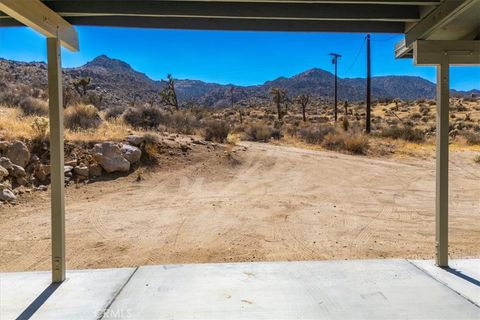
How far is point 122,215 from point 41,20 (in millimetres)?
6115

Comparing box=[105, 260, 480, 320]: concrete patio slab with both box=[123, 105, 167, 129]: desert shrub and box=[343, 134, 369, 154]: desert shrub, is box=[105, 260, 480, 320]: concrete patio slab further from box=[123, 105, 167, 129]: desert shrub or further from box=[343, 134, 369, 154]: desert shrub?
box=[343, 134, 369, 154]: desert shrub

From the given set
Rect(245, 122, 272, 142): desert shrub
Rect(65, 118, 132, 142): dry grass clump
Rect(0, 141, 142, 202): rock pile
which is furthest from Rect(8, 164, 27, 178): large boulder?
Rect(245, 122, 272, 142): desert shrub

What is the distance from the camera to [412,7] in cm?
511

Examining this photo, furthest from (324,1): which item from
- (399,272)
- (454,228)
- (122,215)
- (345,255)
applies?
(122,215)

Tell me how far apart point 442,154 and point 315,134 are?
739 inches

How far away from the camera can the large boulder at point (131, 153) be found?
13922 mm

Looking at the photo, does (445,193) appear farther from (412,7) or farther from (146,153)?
(146,153)

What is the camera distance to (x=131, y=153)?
552 inches

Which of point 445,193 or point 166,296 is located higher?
point 445,193

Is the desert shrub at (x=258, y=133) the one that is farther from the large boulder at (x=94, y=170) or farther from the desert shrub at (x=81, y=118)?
the large boulder at (x=94, y=170)

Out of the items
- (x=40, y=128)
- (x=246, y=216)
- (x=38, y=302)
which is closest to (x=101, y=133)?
(x=40, y=128)

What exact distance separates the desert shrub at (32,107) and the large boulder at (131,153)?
634 cm

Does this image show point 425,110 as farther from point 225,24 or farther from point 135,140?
point 225,24

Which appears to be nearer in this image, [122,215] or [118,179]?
[122,215]
